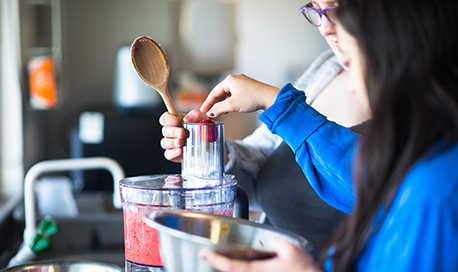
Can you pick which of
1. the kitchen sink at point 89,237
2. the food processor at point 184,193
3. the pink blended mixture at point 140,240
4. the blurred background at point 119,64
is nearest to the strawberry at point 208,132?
the food processor at point 184,193

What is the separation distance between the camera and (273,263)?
44 centimetres

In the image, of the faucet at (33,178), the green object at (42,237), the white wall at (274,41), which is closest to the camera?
the green object at (42,237)

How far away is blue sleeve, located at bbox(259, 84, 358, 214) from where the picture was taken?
1.95ft

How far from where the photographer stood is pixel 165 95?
28.6 inches

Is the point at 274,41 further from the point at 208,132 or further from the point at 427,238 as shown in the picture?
the point at 427,238

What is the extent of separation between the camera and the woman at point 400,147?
41 cm

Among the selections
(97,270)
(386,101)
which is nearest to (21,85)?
(97,270)

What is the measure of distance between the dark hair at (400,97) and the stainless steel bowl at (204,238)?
84mm

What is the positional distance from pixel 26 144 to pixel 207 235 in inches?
83.8

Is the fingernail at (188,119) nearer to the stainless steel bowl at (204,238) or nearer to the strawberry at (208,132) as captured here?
the strawberry at (208,132)

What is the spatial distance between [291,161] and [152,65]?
340 mm

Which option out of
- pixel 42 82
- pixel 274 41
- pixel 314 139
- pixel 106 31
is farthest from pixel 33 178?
pixel 274 41

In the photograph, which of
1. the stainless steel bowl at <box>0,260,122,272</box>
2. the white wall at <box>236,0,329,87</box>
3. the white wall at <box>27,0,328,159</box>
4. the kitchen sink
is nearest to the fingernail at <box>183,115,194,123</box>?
the stainless steel bowl at <box>0,260,122,272</box>

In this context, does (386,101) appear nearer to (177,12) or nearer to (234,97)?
(234,97)
